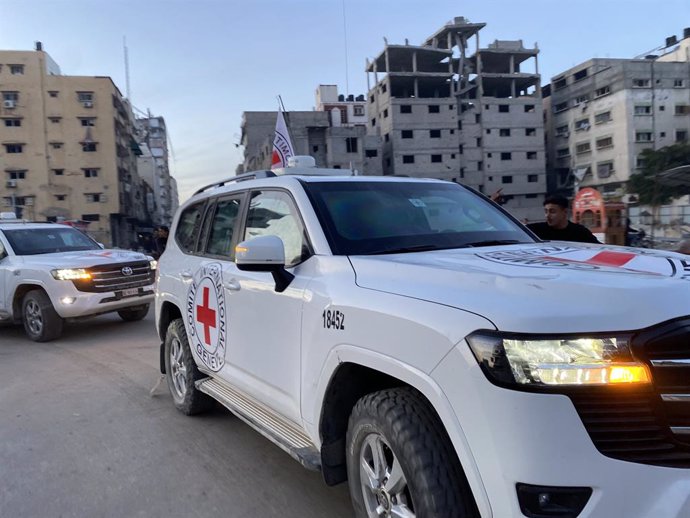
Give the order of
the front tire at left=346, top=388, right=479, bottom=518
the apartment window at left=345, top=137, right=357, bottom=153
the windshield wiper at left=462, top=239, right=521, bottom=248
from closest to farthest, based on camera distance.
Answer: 1. the front tire at left=346, top=388, right=479, bottom=518
2. the windshield wiper at left=462, top=239, right=521, bottom=248
3. the apartment window at left=345, top=137, right=357, bottom=153

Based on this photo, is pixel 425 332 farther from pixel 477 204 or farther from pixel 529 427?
pixel 477 204

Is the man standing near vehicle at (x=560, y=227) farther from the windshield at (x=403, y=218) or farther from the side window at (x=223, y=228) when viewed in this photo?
the side window at (x=223, y=228)

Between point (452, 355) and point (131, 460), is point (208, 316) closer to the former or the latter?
point (131, 460)

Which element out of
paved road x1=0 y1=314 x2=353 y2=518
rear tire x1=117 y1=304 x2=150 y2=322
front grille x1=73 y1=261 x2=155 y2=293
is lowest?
paved road x1=0 y1=314 x2=353 y2=518

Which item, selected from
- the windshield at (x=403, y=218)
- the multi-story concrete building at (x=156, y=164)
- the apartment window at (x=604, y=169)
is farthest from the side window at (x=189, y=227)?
the multi-story concrete building at (x=156, y=164)

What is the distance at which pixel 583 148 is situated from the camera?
6731 cm

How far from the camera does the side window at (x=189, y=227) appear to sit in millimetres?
4457

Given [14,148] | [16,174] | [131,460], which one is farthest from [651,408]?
[14,148]

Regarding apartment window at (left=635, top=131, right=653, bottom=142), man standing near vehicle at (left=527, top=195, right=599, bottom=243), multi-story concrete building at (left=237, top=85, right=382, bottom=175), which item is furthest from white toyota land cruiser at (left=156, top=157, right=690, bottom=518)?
apartment window at (left=635, top=131, right=653, bottom=142)

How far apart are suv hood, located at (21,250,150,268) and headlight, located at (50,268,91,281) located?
7 cm

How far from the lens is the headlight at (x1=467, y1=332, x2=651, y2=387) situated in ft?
5.40

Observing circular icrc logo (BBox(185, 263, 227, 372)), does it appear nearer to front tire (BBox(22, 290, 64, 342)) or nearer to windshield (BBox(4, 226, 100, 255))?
front tire (BBox(22, 290, 64, 342))

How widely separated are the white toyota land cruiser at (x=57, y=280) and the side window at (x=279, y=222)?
5261 millimetres

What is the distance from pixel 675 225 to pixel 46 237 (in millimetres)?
26651
